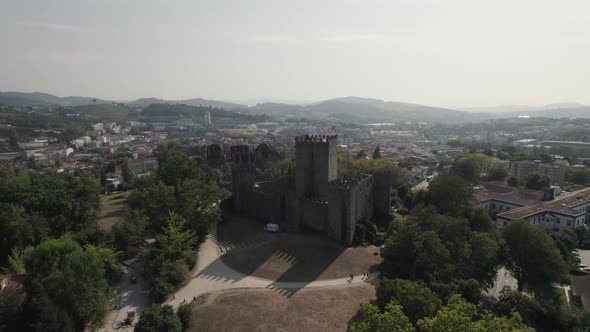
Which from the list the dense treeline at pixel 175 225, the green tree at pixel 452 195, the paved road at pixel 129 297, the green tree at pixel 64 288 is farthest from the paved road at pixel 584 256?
the green tree at pixel 64 288

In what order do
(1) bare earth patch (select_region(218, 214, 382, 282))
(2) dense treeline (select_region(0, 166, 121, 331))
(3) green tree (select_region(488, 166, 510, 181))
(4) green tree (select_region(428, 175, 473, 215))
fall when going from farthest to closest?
(3) green tree (select_region(488, 166, 510, 181))
(4) green tree (select_region(428, 175, 473, 215))
(1) bare earth patch (select_region(218, 214, 382, 282))
(2) dense treeline (select_region(0, 166, 121, 331))

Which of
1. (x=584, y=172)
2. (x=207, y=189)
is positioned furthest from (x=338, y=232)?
(x=584, y=172)

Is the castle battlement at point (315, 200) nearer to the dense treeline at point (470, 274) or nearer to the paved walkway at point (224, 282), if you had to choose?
the dense treeline at point (470, 274)

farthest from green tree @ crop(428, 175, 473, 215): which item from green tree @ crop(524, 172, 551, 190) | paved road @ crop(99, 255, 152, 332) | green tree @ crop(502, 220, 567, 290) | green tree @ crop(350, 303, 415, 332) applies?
paved road @ crop(99, 255, 152, 332)

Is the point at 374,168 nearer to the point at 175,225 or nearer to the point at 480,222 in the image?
the point at 480,222

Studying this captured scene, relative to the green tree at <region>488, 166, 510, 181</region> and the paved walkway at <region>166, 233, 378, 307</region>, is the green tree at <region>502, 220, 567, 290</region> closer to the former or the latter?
the paved walkway at <region>166, 233, 378, 307</region>

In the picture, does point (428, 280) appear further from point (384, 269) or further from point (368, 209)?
point (368, 209)

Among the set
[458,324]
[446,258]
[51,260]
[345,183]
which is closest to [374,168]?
[345,183]
